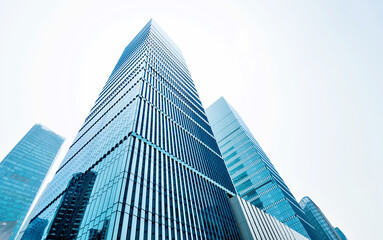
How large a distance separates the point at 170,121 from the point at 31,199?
4627 inches

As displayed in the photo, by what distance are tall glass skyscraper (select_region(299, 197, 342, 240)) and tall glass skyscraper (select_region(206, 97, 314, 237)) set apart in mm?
70272

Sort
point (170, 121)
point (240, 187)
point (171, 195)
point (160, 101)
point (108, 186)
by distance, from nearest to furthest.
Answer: point (108, 186) → point (171, 195) → point (170, 121) → point (160, 101) → point (240, 187)

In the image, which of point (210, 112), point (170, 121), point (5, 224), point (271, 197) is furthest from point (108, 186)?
point (210, 112)

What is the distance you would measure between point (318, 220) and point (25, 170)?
587 feet

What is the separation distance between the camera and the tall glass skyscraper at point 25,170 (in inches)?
4035

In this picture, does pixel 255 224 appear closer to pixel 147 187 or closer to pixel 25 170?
pixel 147 187

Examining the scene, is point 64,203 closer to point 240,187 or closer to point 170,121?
point 170,121

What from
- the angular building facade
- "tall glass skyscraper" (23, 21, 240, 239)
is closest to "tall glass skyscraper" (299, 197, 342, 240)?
the angular building facade

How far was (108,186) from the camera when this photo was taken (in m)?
22.1

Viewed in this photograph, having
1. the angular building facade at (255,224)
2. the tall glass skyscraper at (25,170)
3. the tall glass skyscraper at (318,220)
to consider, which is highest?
the tall glass skyscraper at (25,170)

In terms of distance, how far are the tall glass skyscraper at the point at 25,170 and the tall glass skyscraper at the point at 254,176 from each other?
328ft

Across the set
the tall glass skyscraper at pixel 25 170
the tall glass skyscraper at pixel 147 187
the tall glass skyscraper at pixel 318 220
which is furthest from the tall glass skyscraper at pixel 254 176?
the tall glass skyscraper at pixel 25 170

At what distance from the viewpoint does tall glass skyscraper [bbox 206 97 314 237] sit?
67806 mm

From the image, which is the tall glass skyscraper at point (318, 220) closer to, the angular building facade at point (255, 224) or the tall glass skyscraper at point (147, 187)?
the angular building facade at point (255, 224)
